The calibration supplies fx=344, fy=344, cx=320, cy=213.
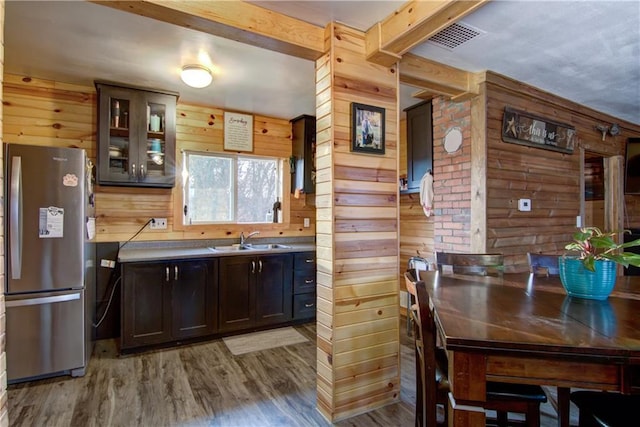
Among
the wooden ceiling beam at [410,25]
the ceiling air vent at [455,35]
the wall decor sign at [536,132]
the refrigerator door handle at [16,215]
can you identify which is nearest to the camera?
the wooden ceiling beam at [410,25]

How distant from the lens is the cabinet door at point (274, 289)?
3.67 m

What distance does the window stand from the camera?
3.99m

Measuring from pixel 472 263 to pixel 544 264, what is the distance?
1.67 feet

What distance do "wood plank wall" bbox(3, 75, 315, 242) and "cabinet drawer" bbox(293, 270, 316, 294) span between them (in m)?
0.75

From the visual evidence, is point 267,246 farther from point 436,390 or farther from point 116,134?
point 436,390

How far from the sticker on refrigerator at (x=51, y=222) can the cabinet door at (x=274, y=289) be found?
1.74 m

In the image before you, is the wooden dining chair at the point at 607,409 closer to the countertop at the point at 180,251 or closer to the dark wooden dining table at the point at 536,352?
the dark wooden dining table at the point at 536,352

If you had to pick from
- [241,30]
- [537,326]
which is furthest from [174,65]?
[537,326]

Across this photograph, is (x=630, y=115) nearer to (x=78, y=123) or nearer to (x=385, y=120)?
(x=385, y=120)

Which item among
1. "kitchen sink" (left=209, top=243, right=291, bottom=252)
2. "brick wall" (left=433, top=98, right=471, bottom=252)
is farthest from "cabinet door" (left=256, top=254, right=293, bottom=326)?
"brick wall" (left=433, top=98, right=471, bottom=252)

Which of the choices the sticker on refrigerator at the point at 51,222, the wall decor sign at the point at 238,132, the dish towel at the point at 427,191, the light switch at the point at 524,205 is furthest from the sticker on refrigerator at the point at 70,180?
the light switch at the point at 524,205

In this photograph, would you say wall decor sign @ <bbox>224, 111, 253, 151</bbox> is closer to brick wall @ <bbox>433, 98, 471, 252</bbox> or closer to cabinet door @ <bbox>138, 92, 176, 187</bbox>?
cabinet door @ <bbox>138, 92, 176, 187</bbox>

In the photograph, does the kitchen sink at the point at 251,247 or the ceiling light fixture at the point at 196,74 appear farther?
the kitchen sink at the point at 251,247

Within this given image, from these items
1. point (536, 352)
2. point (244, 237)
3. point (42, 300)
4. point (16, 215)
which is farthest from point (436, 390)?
point (244, 237)
